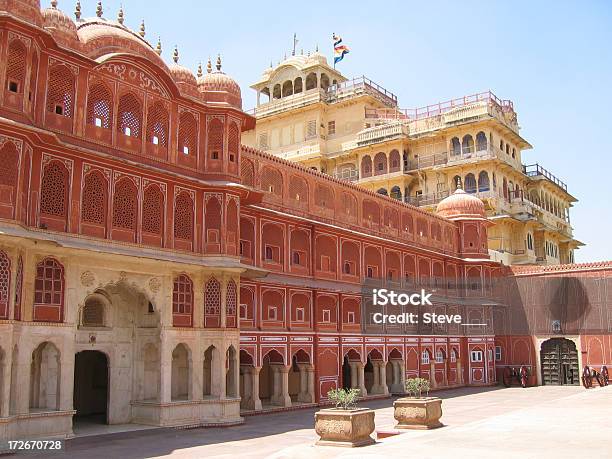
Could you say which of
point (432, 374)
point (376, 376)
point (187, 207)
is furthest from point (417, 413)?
point (432, 374)

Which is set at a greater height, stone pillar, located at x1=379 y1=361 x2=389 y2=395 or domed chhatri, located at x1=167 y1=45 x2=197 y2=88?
domed chhatri, located at x1=167 y1=45 x2=197 y2=88

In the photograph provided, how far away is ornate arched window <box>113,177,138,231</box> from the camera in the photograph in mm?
Answer: 22000

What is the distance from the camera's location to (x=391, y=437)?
1958cm

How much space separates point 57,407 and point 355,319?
18044 mm

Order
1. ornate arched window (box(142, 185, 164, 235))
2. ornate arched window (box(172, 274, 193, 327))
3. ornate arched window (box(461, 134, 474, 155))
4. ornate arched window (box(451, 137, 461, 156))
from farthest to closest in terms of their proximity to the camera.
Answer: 1. ornate arched window (box(451, 137, 461, 156))
2. ornate arched window (box(461, 134, 474, 155))
3. ornate arched window (box(172, 274, 193, 327))
4. ornate arched window (box(142, 185, 164, 235))

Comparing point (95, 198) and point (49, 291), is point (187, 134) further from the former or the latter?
point (49, 291)

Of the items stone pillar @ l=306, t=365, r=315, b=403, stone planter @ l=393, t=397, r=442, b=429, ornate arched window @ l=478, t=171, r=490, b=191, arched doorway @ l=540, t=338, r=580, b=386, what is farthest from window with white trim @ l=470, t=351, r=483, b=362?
stone planter @ l=393, t=397, r=442, b=429

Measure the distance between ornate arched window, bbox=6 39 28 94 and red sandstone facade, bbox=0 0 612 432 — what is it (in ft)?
0.12

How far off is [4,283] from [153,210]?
254 inches

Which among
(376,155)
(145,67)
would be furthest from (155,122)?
(376,155)

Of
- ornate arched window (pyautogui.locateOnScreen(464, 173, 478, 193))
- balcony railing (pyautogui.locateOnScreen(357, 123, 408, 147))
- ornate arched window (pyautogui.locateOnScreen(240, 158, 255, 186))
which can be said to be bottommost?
ornate arched window (pyautogui.locateOnScreen(240, 158, 255, 186))

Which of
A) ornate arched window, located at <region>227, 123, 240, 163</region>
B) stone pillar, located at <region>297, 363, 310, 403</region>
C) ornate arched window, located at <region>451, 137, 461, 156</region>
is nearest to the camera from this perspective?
ornate arched window, located at <region>227, 123, 240, 163</region>

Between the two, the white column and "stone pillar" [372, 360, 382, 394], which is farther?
"stone pillar" [372, 360, 382, 394]

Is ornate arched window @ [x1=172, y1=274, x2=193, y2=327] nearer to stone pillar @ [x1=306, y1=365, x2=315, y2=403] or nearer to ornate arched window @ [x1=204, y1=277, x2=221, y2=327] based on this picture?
ornate arched window @ [x1=204, y1=277, x2=221, y2=327]
